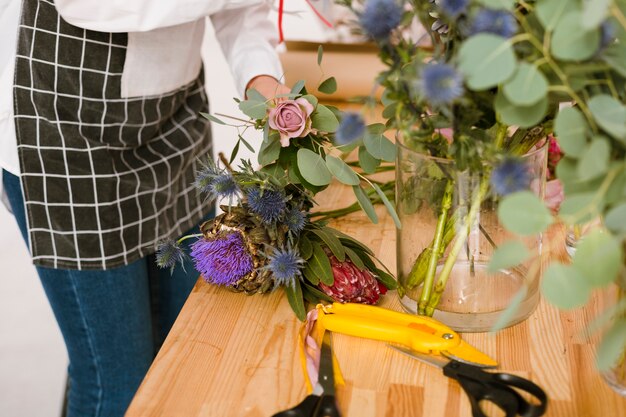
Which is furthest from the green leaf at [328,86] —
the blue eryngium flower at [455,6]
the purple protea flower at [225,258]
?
the blue eryngium flower at [455,6]

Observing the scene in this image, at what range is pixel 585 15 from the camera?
529 millimetres

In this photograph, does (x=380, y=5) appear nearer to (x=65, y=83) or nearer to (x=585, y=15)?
(x=585, y=15)

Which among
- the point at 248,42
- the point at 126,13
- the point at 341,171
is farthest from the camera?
the point at 248,42

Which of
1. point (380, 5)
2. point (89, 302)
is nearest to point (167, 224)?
point (89, 302)

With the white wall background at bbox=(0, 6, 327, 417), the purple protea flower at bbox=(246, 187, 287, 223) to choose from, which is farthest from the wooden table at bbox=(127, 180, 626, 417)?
the white wall background at bbox=(0, 6, 327, 417)

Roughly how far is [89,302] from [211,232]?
0.41m

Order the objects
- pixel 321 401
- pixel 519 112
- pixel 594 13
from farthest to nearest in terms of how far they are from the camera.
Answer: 1. pixel 321 401
2. pixel 519 112
3. pixel 594 13

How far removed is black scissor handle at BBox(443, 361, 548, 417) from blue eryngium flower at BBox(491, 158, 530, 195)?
0.75 feet

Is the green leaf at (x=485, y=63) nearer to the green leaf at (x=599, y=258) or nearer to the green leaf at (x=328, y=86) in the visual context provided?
the green leaf at (x=599, y=258)

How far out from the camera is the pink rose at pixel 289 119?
0.88 m

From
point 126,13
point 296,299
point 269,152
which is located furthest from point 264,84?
point 296,299

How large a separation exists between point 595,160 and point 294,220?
0.42 metres

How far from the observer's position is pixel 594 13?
522 millimetres

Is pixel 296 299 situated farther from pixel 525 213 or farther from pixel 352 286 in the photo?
pixel 525 213
